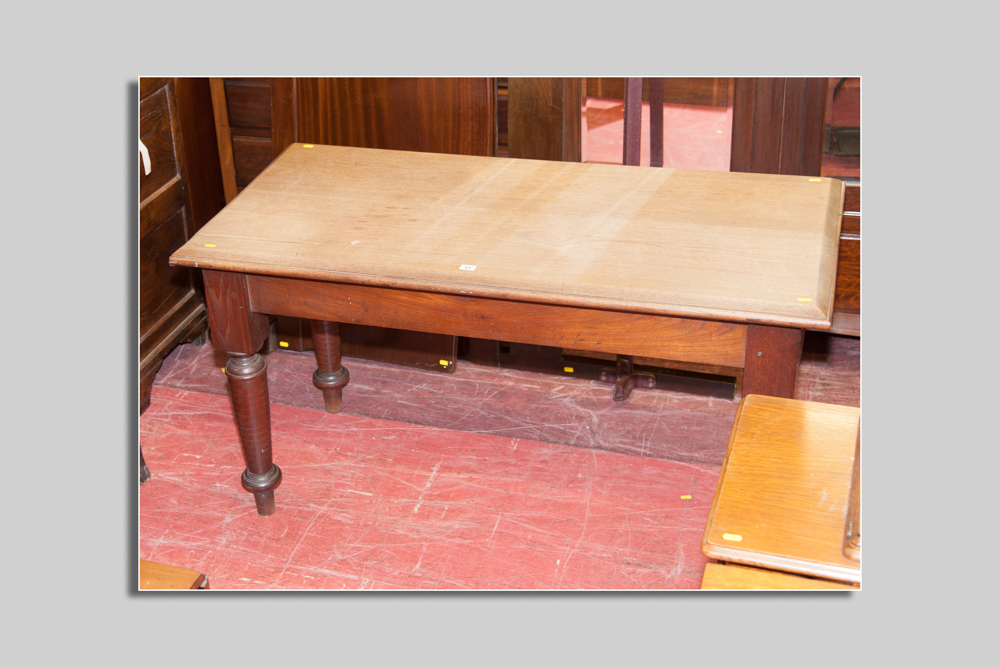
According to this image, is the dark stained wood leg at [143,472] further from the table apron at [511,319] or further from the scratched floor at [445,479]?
the table apron at [511,319]

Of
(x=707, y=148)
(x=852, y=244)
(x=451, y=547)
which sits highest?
(x=707, y=148)

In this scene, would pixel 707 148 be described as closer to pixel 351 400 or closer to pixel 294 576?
pixel 351 400

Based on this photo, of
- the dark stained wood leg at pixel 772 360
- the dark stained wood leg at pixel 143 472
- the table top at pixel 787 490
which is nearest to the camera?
the table top at pixel 787 490

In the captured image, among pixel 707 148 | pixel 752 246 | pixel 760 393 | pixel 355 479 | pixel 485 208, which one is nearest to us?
pixel 760 393

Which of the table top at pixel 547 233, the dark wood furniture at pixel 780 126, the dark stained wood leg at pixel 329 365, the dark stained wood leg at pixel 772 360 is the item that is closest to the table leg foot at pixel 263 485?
the dark stained wood leg at pixel 329 365

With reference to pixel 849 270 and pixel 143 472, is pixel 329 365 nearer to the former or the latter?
pixel 143 472

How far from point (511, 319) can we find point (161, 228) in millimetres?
1664

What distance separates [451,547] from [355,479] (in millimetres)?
453

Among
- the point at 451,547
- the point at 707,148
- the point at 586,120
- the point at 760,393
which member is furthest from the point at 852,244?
the point at 451,547

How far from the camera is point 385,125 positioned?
361cm

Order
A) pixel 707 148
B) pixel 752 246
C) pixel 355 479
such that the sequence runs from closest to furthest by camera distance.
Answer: pixel 752 246 < pixel 355 479 < pixel 707 148

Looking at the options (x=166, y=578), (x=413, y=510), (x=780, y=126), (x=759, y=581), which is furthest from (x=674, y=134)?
(x=166, y=578)

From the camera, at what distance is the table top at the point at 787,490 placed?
1.85 metres

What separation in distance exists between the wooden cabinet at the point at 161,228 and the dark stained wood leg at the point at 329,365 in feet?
1.94
